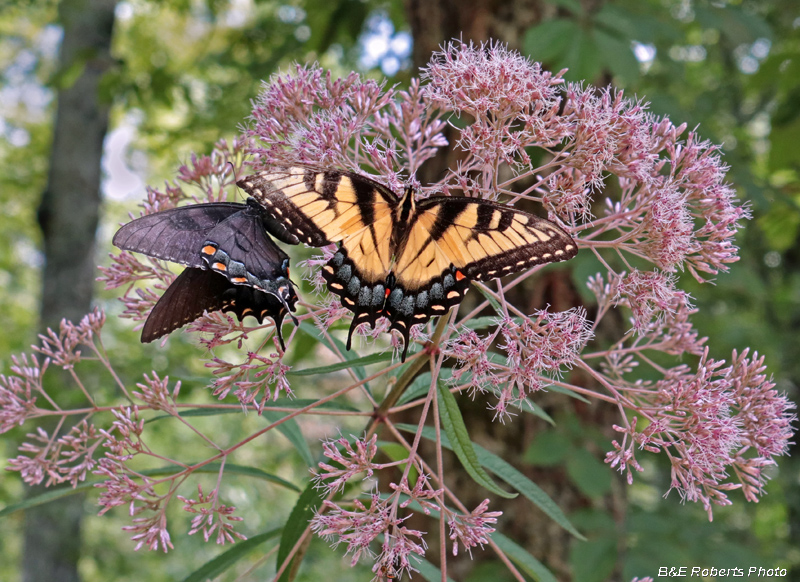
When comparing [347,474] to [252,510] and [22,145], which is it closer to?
[252,510]

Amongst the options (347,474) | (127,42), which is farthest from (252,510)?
(347,474)

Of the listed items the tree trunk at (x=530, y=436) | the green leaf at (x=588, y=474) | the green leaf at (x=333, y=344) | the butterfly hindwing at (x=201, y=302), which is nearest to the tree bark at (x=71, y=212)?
the tree trunk at (x=530, y=436)

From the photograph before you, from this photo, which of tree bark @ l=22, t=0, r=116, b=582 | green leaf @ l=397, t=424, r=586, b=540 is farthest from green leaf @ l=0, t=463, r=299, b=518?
tree bark @ l=22, t=0, r=116, b=582

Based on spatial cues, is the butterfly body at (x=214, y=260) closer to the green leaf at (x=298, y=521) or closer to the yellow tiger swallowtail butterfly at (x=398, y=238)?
the yellow tiger swallowtail butterfly at (x=398, y=238)

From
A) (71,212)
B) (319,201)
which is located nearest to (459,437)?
(319,201)

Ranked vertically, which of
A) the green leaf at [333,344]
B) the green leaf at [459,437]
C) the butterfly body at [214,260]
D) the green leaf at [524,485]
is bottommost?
the green leaf at [524,485]

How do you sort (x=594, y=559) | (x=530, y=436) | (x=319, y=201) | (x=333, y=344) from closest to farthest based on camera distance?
(x=319, y=201) < (x=333, y=344) < (x=594, y=559) < (x=530, y=436)

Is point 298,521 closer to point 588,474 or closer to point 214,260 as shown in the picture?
point 214,260
